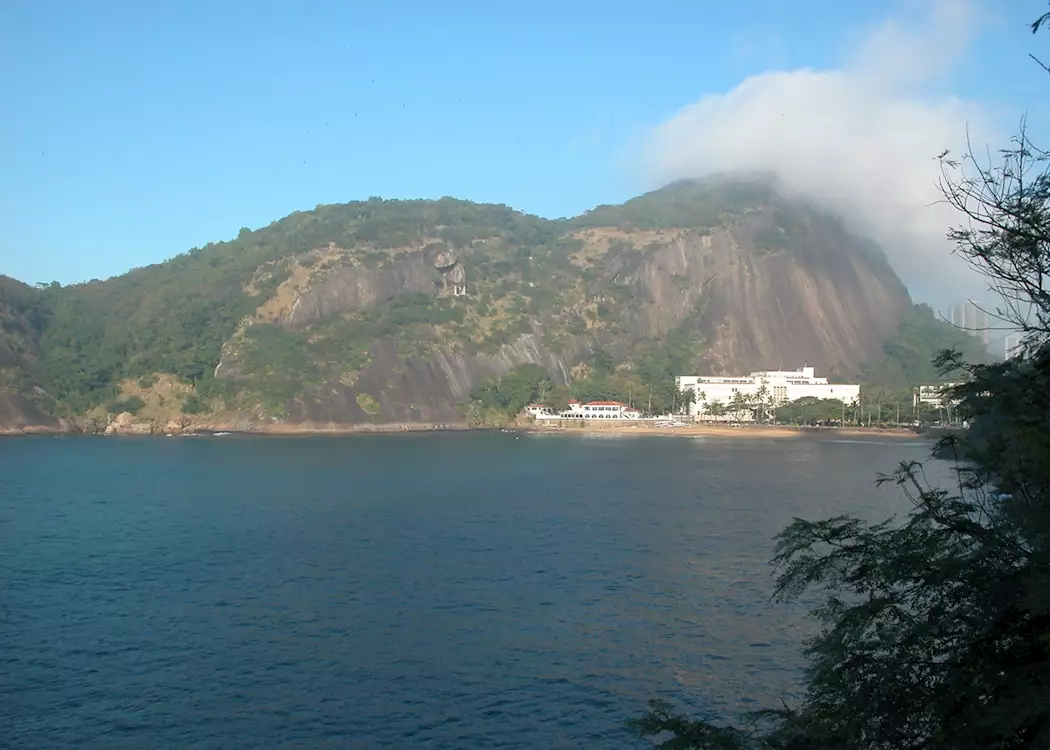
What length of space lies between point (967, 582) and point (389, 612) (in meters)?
18.6

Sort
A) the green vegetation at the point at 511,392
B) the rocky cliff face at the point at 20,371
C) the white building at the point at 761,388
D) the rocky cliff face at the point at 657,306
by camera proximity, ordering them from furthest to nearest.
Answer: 1. the rocky cliff face at the point at 657,306
2. the green vegetation at the point at 511,392
3. the white building at the point at 761,388
4. the rocky cliff face at the point at 20,371

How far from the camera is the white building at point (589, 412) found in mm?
134250

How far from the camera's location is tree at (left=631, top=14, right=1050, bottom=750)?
6.34 metres

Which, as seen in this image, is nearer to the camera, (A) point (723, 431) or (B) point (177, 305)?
(A) point (723, 431)

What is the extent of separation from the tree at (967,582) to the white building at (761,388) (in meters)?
125

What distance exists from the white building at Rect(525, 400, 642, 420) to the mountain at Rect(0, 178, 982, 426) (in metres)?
5.82

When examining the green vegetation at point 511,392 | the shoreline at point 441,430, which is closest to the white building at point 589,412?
the green vegetation at point 511,392

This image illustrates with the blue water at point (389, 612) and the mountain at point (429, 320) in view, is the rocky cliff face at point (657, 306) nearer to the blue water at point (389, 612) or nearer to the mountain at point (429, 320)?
the mountain at point (429, 320)

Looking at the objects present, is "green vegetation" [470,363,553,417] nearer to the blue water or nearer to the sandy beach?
the sandy beach

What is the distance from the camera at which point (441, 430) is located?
126812mm

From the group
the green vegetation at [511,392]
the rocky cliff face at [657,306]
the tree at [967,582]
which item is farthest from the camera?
the rocky cliff face at [657,306]

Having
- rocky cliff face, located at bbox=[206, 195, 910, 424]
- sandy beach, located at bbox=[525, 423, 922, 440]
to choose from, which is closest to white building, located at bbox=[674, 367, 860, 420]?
sandy beach, located at bbox=[525, 423, 922, 440]

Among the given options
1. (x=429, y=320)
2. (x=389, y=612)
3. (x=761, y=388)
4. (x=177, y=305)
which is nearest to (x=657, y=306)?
(x=429, y=320)

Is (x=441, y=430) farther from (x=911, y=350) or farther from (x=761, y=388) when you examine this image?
(x=911, y=350)
